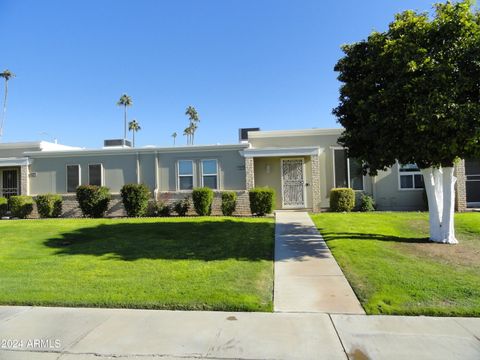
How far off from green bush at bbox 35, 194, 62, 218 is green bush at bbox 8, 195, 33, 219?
1.54ft

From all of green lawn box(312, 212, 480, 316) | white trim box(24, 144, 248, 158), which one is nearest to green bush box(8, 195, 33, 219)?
white trim box(24, 144, 248, 158)

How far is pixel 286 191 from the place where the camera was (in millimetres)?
17266

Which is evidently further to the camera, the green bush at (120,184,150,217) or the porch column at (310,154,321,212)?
the porch column at (310,154,321,212)

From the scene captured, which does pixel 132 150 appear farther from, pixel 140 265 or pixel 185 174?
pixel 140 265

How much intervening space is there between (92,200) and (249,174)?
6.53 meters

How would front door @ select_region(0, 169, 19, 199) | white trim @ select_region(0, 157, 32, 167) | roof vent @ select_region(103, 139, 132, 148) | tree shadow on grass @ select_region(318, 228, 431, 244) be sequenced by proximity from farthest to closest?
1. roof vent @ select_region(103, 139, 132, 148)
2. front door @ select_region(0, 169, 19, 199)
3. white trim @ select_region(0, 157, 32, 167)
4. tree shadow on grass @ select_region(318, 228, 431, 244)

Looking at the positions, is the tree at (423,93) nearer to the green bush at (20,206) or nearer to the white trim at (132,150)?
the white trim at (132,150)

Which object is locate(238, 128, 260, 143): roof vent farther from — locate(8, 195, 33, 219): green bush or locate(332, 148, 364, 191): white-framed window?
locate(8, 195, 33, 219): green bush

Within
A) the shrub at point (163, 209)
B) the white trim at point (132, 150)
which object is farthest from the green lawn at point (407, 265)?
the shrub at point (163, 209)

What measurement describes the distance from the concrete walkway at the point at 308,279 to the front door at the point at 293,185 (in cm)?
614

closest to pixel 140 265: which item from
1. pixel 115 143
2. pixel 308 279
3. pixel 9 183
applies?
pixel 308 279

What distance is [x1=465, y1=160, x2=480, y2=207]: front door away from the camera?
17297 mm

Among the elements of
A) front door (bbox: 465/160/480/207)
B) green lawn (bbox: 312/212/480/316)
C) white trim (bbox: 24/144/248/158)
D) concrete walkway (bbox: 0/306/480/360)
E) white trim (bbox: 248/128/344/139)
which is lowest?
concrete walkway (bbox: 0/306/480/360)

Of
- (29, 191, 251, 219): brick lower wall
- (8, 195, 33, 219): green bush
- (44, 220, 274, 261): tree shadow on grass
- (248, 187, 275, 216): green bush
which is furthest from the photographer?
(8, 195, 33, 219): green bush
